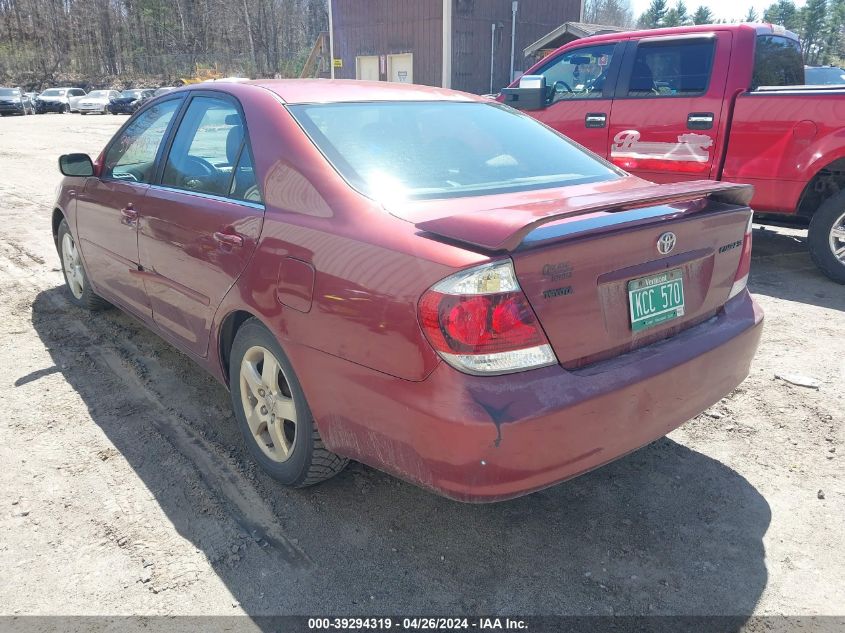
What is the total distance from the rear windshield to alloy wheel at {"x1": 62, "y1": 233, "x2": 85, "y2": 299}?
286 cm

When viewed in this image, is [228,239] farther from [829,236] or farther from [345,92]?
[829,236]

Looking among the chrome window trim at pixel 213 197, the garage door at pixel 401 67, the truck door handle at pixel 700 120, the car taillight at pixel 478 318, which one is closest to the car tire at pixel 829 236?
the truck door handle at pixel 700 120

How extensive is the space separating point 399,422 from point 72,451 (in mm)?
1887

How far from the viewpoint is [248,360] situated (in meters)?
2.80

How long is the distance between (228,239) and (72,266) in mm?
2835

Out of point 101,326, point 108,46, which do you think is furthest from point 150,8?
point 101,326

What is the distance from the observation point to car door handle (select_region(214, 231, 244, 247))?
268 centimetres

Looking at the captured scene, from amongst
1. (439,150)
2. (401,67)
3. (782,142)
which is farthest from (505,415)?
(401,67)

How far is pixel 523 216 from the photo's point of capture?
6.49ft

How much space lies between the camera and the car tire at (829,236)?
5.39m

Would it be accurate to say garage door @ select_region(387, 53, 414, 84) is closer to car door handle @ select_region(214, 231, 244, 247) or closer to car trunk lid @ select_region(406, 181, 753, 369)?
car door handle @ select_region(214, 231, 244, 247)

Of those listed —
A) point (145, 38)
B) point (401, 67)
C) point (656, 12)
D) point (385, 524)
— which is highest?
point (656, 12)

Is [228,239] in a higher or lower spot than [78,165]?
lower

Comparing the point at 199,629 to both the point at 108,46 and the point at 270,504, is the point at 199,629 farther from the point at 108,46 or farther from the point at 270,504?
the point at 108,46
